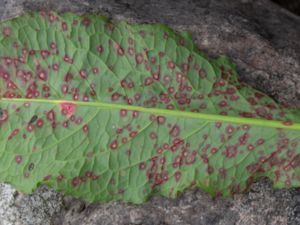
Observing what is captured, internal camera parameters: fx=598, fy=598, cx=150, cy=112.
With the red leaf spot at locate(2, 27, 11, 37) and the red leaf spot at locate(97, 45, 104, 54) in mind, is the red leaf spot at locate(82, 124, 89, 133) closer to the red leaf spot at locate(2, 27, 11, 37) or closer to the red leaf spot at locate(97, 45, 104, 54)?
the red leaf spot at locate(97, 45, 104, 54)

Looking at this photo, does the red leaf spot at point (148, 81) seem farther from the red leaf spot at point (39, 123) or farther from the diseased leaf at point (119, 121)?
the red leaf spot at point (39, 123)

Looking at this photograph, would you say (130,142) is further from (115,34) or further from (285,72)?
(285,72)

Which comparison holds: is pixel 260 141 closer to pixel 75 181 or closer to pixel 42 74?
pixel 75 181

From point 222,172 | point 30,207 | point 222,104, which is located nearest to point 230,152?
point 222,172

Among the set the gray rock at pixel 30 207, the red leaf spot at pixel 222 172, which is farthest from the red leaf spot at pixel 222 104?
the gray rock at pixel 30 207

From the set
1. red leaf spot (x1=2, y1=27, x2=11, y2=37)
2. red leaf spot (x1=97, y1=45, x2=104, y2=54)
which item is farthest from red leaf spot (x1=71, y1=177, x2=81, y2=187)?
red leaf spot (x1=2, y1=27, x2=11, y2=37)

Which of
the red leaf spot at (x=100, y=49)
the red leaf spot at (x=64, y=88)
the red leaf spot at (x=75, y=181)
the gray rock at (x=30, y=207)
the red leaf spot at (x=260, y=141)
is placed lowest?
the gray rock at (x=30, y=207)

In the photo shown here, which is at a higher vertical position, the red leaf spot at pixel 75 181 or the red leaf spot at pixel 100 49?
the red leaf spot at pixel 100 49

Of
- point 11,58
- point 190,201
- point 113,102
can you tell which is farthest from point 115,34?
point 190,201
